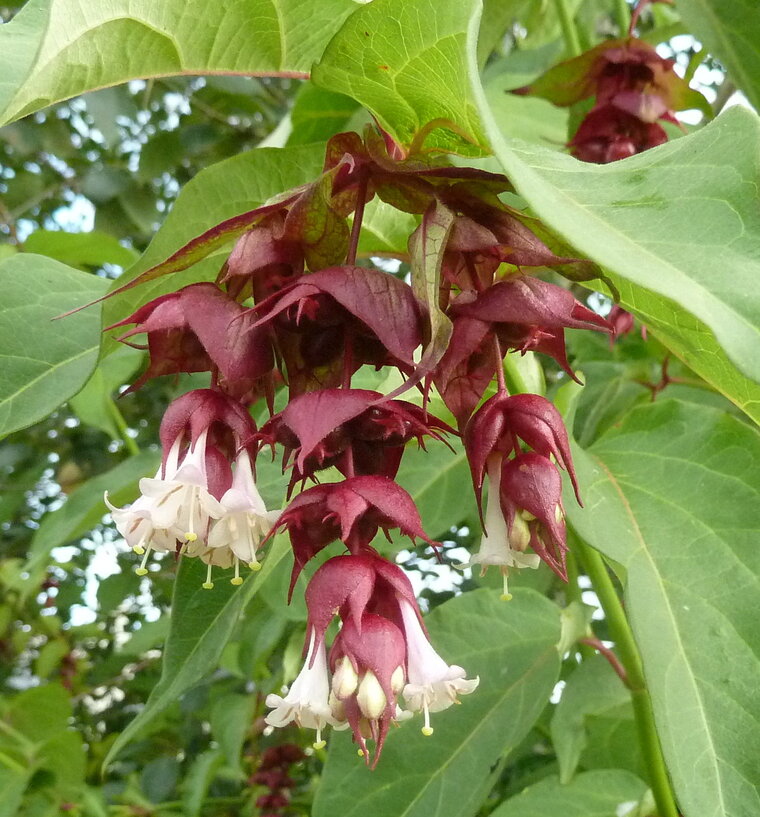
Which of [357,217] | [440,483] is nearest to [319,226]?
[357,217]

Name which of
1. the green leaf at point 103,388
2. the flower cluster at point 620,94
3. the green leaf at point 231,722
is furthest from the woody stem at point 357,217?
the green leaf at point 231,722

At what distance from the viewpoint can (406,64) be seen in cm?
50

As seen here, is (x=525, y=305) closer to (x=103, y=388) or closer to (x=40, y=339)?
(x=40, y=339)

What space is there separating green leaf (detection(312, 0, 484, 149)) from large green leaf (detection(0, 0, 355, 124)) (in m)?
0.09

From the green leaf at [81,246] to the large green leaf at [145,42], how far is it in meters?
0.71

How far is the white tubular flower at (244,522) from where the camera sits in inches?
19.3

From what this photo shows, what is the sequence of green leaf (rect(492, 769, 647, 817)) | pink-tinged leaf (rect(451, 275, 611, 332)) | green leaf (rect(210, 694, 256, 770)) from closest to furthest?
pink-tinged leaf (rect(451, 275, 611, 332))
green leaf (rect(492, 769, 647, 817))
green leaf (rect(210, 694, 256, 770))

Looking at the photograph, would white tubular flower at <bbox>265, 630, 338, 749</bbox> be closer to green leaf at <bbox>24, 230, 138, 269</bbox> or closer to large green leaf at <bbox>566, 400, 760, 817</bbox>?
large green leaf at <bbox>566, 400, 760, 817</bbox>

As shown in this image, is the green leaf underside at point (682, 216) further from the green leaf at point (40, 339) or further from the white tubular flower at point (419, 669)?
the green leaf at point (40, 339)

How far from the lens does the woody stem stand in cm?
50

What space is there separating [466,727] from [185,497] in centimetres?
54

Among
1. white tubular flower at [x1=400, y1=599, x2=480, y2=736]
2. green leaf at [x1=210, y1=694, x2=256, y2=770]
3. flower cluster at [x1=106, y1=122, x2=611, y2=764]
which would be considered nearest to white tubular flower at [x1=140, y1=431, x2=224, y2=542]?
flower cluster at [x1=106, y1=122, x2=611, y2=764]

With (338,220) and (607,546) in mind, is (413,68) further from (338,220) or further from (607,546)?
(607,546)

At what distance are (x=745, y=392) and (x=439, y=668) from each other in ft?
0.86
